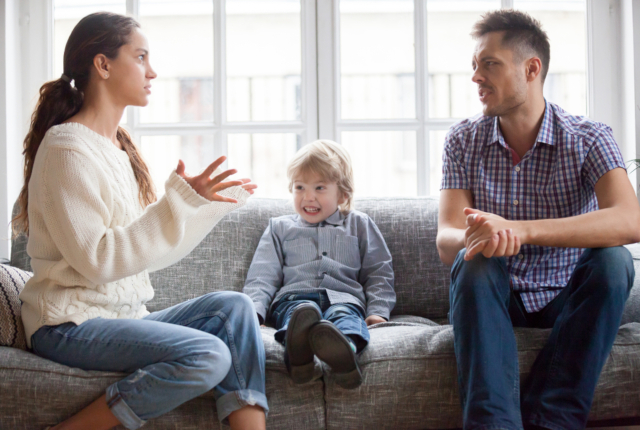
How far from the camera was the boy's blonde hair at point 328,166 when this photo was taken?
1.91m

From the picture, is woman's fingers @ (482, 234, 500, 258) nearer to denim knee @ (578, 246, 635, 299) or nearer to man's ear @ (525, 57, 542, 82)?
denim knee @ (578, 246, 635, 299)

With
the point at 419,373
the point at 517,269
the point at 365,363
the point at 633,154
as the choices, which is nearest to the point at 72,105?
the point at 365,363

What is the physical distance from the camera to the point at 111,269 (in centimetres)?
129

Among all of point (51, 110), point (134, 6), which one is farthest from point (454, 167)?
point (134, 6)

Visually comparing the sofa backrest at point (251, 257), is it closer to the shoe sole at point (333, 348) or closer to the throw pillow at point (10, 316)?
the throw pillow at point (10, 316)

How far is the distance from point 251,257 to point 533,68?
3.50 feet

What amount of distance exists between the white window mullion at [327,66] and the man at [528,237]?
0.85 m

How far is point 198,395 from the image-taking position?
1318 millimetres

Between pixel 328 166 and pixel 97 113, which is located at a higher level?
pixel 97 113

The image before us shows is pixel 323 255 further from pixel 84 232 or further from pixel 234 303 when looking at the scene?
pixel 84 232

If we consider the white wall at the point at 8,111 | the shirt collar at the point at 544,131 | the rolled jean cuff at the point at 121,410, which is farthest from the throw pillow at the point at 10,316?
the shirt collar at the point at 544,131

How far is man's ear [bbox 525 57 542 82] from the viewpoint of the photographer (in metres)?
1.65

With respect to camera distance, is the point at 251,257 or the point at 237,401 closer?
the point at 237,401

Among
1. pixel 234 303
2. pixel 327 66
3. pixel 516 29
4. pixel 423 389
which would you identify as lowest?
pixel 423 389
